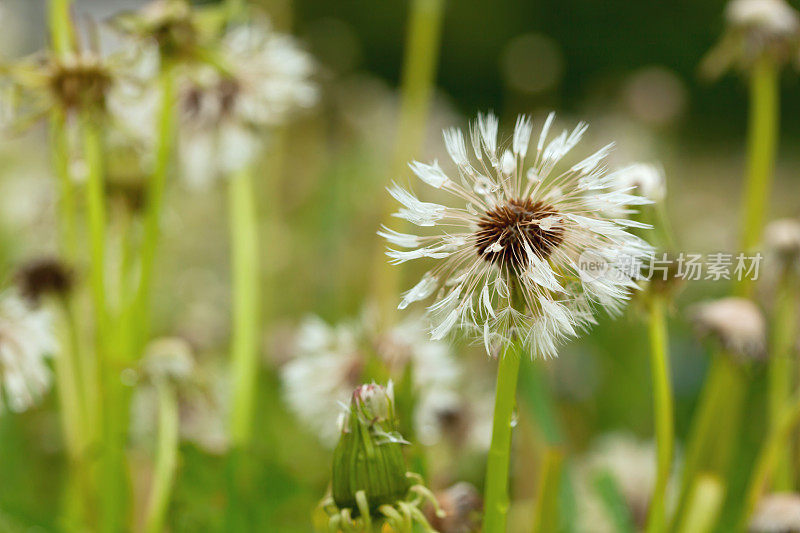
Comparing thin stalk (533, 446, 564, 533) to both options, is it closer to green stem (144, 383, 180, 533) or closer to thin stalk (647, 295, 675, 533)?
thin stalk (647, 295, 675, 533)

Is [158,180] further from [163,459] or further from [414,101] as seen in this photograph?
[414,101]

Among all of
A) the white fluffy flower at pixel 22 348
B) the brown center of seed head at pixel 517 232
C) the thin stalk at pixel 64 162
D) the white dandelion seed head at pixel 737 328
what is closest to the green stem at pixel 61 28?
the thin stalk at pixel 64 162

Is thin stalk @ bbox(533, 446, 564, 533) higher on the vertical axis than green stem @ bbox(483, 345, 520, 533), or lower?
lower

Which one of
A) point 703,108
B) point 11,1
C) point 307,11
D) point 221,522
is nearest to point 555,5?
point 703,108

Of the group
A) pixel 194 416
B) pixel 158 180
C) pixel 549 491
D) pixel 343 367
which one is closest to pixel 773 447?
pixel 549 491

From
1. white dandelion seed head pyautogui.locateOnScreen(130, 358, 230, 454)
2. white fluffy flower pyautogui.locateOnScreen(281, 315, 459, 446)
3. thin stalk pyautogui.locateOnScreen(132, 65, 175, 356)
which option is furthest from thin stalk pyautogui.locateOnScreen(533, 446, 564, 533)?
white dandelion seed head pyautogui.locateOnScreen(130, 358, 230, 454)

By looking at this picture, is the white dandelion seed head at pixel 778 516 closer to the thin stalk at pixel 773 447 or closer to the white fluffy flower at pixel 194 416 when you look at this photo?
the thin stalk at pixel 773 447
